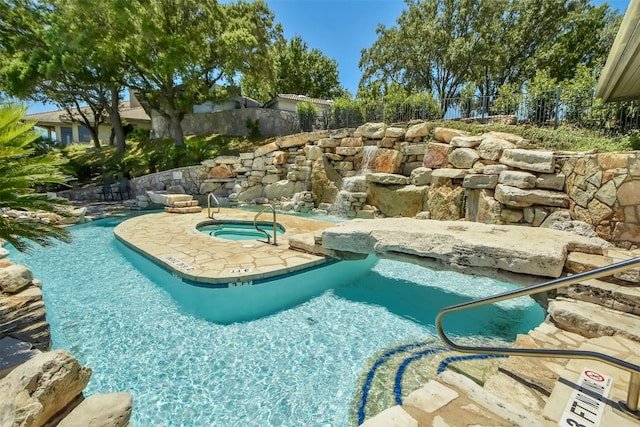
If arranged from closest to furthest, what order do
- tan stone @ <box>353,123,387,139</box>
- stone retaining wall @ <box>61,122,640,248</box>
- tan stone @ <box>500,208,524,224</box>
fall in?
stone retaining wall @ <box>61,122,640,248</box>, tan stone @ <box>500,208,524,224</box>, tan stone @ <box>353,123,387,139</box>

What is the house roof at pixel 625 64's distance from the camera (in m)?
3.36

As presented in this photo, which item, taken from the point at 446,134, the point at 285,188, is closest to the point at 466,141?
the point at 446,134

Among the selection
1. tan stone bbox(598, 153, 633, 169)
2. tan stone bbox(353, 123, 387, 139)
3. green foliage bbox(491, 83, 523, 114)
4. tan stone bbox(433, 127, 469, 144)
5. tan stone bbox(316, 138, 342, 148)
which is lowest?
tan stone bbox(598, 153, 633, 169)

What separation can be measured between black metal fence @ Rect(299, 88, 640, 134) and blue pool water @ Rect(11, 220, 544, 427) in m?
6.91

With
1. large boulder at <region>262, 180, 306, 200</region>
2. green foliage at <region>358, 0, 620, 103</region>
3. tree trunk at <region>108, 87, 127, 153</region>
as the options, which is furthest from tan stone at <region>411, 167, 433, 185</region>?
tree trunk at <region>108, 87, 127, 153</region>

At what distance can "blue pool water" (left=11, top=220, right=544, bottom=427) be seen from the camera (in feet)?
9.45

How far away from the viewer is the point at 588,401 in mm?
2008

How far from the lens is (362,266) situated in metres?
6.25

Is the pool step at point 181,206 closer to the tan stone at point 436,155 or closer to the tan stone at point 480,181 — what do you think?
the tan stone at point 436,155

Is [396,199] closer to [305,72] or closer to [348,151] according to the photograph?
[348,151]

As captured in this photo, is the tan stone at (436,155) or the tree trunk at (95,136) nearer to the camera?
the tan stone at (436,155)

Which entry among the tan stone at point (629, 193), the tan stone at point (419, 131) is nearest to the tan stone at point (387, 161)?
the tan stone at point (419, 131)

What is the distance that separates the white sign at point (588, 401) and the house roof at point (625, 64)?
369cm

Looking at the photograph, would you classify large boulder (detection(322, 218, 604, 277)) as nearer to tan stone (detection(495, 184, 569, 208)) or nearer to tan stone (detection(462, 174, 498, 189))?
tan stone (detection(495, 184, 569, 208))
